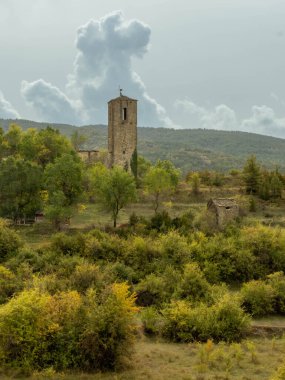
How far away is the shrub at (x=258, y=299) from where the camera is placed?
29391 millimetres

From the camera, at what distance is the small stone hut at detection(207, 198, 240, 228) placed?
4384 cm

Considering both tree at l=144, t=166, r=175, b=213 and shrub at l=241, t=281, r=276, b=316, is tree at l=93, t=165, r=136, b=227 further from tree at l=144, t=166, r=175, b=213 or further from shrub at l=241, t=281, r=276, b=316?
shrub at l=241, t=281, r=276, b=316

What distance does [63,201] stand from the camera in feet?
137

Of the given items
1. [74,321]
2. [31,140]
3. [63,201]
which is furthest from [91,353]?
[31,140]

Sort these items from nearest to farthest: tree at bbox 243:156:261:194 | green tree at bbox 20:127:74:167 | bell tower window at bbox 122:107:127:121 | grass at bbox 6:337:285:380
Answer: grass at bbox 6:337:285:380 < green tree at bbox 20:127:74:167 < tree at bbox 243:156:261:194 < bell tower window at bbox 122:107:127:121

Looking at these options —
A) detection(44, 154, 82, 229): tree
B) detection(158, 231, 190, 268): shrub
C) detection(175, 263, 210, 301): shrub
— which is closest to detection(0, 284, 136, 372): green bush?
detection(175, 263, 210, 301): shrub

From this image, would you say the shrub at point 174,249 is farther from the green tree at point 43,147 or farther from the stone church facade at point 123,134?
the stone church facade at point 123,134

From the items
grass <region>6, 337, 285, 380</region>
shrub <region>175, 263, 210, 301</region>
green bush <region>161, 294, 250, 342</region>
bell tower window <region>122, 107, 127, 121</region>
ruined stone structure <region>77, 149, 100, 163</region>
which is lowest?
grass <region>6, 337, 285, 380</region>

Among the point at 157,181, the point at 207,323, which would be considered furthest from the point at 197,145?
the point at 207,323

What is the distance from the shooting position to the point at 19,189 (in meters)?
43.5

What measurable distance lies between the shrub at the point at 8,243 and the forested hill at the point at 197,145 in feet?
298

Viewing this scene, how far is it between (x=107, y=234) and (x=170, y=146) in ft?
401

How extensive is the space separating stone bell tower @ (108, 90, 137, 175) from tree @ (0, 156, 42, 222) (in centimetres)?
1724

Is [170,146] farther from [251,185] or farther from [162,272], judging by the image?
[162,272]
